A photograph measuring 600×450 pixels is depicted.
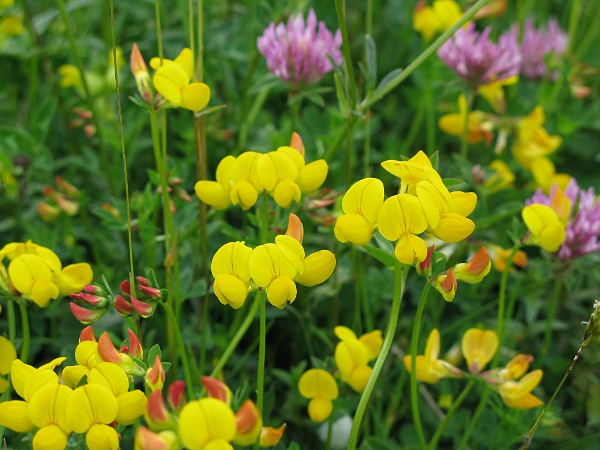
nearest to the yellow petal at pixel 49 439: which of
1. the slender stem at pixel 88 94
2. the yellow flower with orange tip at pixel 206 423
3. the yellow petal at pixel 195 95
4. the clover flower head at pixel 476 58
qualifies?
the yellow flower with orange tip at pixel 206 423

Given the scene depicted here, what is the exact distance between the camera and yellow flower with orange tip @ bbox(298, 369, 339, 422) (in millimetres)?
1547

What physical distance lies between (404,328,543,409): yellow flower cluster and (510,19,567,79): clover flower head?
1.34m

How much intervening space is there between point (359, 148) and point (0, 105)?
1104mm

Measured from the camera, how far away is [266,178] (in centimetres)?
142

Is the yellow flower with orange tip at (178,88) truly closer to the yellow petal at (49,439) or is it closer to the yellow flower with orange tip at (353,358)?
the yellow flower with orange tip at (353,358)

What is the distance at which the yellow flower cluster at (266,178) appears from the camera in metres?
1.42

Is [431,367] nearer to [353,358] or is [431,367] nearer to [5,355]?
[353,358]

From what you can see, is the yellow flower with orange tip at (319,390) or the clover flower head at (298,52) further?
the clover flower head at (298,52)

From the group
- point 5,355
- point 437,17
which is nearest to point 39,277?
point 5,355

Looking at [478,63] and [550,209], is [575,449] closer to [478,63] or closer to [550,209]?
[550,209]

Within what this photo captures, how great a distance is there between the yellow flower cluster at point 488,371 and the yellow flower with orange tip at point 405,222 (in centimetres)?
36

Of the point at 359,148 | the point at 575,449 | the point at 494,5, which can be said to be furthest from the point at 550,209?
the point at 494,5

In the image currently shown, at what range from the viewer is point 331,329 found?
1.98m

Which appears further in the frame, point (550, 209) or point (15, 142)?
point (15, 142)
